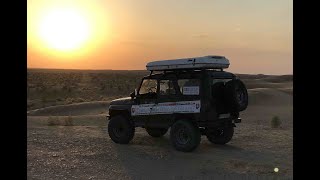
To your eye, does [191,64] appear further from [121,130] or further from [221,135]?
[121,130]

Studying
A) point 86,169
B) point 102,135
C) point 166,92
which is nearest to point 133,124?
point 166,92

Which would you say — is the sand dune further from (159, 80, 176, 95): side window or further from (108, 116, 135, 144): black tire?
(159, 80, 176, 95): side window

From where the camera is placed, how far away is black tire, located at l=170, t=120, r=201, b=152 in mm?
11328

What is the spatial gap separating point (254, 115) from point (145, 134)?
434 inches

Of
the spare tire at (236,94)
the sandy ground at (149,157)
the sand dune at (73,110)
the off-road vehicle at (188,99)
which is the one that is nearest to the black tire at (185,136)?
the off-road vehicle at (188,99)

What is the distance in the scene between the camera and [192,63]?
37.2 ft

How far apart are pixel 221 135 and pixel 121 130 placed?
288cm

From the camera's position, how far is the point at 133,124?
12.9m

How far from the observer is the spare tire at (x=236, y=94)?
433 inches

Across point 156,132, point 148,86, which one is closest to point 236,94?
point 148,86

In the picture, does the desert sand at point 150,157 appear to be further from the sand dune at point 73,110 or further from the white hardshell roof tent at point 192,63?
the sand dune at point 73,110

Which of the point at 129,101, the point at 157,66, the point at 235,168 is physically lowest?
the point at 235,168

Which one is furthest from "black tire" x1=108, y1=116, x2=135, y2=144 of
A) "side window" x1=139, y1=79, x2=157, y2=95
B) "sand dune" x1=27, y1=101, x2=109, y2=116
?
"sand dune" x1=27, y1=101, x2=109, y2=116
